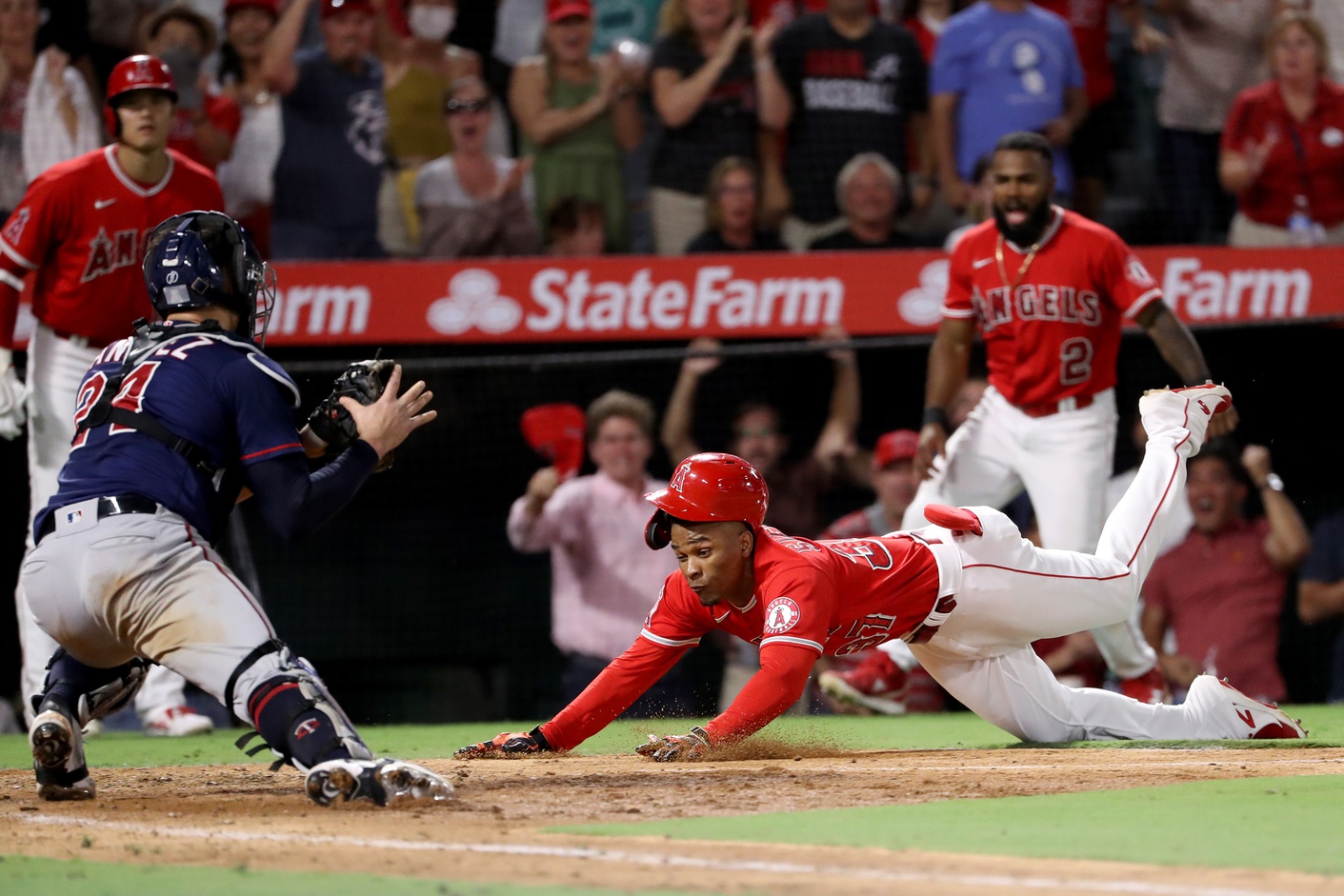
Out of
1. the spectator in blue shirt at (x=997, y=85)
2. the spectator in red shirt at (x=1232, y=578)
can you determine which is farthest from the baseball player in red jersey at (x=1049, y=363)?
the spectator in blue shirt at (x=997, y=85)

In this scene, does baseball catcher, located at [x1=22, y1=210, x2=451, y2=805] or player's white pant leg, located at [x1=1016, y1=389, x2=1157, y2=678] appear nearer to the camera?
baseball catcher, located at [x1=22, y1=210, x2=451, y2=805]

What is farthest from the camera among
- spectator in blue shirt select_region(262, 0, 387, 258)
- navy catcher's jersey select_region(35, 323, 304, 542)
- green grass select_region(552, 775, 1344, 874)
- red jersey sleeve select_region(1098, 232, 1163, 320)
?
spectator in blue shirt select_region(262, 0, 387, 258)

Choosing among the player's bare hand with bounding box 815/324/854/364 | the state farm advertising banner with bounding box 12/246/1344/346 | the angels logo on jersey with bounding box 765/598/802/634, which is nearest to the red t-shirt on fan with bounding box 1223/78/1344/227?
the state farm advertising banner with bounding box 12/246/1344/346

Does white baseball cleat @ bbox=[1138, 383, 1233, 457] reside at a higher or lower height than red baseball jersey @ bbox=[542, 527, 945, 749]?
higher

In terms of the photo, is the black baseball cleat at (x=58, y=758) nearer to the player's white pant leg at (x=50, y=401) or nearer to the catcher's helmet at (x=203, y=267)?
the catcher's helmet at (x=203, y=267)

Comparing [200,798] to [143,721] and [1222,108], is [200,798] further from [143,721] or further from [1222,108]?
[1222,108]

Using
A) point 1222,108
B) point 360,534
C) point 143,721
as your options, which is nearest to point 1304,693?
point 1222,108

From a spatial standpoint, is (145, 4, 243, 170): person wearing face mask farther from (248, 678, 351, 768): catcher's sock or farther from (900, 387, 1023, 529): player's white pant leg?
(248, 678, 351, 768): catcher's sock
